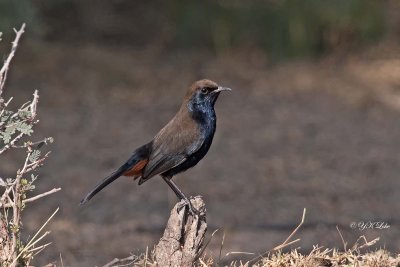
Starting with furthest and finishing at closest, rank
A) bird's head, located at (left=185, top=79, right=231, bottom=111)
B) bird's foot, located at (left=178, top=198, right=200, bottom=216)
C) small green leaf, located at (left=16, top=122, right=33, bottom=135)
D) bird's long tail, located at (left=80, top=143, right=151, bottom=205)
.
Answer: bird's head, located at (left=185, top=79, right=231, bottom=111), bird's long tail, located at (left=80, top=143, right=151, bottom=205), bird's foot, located at (left=178, top=198, right=200, bottom=216), small green leaf, located at (left=16, top=122, right=33, bottom=135)

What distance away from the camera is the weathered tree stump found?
456 centimetres

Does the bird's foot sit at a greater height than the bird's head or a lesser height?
lesser

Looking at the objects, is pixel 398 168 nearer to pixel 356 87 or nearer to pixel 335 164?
pixel 335 164

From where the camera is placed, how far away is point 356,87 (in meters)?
11.5

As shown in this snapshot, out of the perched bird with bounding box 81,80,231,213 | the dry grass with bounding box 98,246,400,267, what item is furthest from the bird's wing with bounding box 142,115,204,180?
the dry grass with bounding box 98,246,400,267

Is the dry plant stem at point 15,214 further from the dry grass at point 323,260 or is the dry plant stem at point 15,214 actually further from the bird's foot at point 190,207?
the bird's foot at point 190,207

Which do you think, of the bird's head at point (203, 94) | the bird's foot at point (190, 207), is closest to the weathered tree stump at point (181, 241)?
the bird's foot at point (190, 207)

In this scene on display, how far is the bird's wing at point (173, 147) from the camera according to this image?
5367mm

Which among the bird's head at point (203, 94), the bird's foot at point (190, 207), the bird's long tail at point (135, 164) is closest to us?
the bird's foot at point (190, 207)

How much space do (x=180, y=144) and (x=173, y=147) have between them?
4 cm

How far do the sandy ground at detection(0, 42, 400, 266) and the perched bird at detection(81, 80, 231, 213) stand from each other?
1.71 m

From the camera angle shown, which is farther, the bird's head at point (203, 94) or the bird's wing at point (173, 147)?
the bird's head at point (203, 94)

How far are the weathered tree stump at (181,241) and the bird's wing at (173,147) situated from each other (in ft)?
2.30

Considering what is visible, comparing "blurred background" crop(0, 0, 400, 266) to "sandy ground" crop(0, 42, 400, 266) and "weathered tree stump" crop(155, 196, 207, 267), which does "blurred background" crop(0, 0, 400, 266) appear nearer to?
"sandy ground" crop(0, 42, 400, 266)
